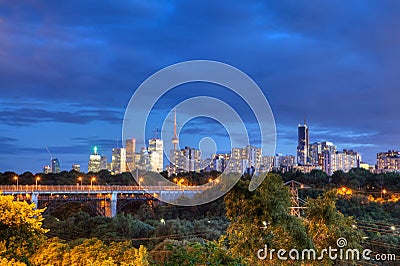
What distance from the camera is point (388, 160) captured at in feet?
277

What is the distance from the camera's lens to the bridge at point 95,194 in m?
33.8

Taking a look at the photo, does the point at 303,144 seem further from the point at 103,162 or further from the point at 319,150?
the point at 103,162

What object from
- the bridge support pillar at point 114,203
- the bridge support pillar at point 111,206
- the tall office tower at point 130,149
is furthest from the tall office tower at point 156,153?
the bridge support pillar at point 111,206

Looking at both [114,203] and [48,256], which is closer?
[48,256]

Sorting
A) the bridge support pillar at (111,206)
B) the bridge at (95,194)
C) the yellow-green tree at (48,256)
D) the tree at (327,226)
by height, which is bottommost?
the bridge support pillar at (111,206)

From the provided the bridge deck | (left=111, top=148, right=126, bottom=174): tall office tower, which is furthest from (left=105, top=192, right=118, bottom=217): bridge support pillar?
(left=111, top=148, right=126, bottom=174): tall office tower

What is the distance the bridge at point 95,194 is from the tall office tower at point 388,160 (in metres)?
50.1

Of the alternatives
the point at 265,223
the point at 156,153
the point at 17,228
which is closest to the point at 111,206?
the point at 156,153

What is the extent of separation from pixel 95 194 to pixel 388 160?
62798 millimetres

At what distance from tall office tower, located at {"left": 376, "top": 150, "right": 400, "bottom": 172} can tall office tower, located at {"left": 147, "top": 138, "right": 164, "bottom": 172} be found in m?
51.5

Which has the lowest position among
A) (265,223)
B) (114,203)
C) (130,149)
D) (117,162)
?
(114,203)

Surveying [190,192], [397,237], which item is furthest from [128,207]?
[397,237]

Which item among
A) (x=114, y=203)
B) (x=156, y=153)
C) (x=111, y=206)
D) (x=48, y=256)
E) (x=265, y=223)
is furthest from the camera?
(x=114, y=203)

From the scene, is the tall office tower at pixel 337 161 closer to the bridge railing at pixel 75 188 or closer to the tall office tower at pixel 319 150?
the tall office tower at pixel 319 150
